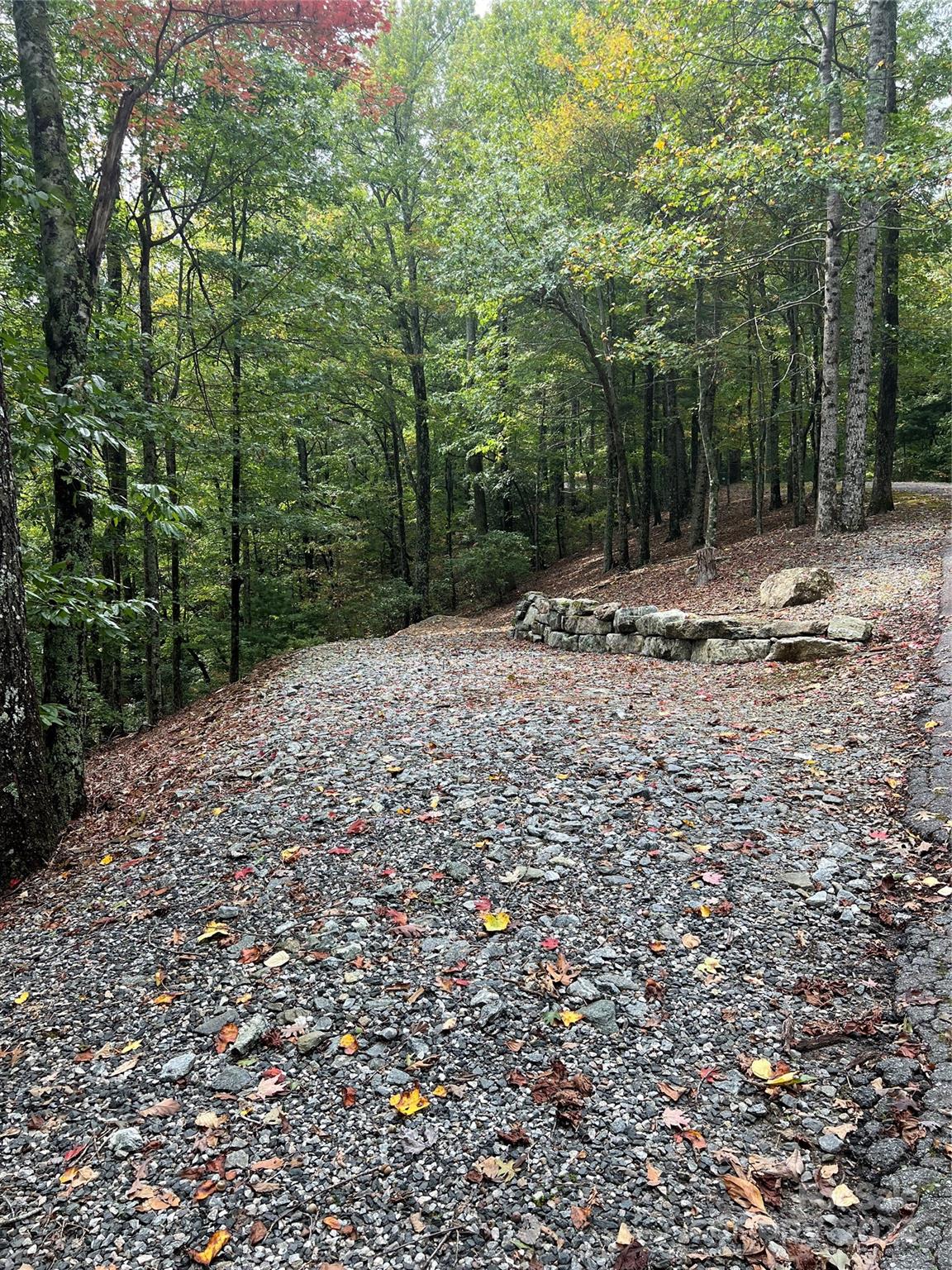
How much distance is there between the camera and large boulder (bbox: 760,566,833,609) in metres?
8.41

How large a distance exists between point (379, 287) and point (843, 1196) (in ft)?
58.7

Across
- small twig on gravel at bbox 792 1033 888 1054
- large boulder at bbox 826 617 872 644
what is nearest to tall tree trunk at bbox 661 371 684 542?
large boulder at bbox 826 617 872 644

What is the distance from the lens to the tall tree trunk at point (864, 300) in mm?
10328

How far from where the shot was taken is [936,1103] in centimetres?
201

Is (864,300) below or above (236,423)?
above

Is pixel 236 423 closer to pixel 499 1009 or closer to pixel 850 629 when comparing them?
pixel 850 629

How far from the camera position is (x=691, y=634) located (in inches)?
317

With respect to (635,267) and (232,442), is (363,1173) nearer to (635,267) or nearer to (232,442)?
(232,442)

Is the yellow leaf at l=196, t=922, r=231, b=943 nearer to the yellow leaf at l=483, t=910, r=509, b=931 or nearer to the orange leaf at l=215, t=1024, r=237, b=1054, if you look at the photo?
the orange leaf at l=215, t=1024, r=237, b=1054

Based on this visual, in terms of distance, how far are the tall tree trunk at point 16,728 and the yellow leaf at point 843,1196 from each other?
4.42 m

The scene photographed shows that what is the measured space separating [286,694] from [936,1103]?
268 inches

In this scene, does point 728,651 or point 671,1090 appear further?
point 728,651

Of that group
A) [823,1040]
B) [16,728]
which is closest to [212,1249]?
[823,1040]

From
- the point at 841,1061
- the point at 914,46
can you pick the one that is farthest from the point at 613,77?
the point at 841,1061
